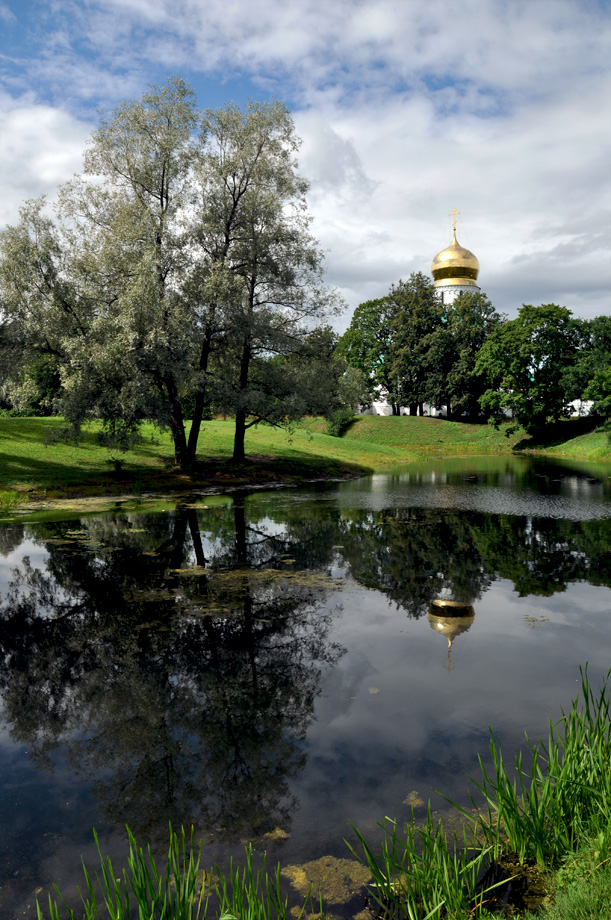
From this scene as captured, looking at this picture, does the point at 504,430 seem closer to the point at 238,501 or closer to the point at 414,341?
the point at 414,341

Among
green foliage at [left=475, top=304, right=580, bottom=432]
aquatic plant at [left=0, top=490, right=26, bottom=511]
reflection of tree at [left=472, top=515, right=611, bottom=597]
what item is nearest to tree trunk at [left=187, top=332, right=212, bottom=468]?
aquatic plant at [left=0, top=490, right=26, bottom=511]

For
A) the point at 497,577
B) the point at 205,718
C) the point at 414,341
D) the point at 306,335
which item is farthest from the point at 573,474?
the point at 414,341

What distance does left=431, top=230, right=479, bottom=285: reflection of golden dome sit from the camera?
267 ft

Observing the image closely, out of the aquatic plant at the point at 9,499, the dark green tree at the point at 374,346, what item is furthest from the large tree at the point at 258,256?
the dark green tree at the point at 374,346

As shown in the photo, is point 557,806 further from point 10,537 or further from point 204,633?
point 10,537

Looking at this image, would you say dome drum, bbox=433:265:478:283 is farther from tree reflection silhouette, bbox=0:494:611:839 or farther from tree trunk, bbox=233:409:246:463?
tree reflection silhouette, bbox=0:494:611:839

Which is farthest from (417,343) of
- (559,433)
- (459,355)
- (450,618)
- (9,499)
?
(450,618)

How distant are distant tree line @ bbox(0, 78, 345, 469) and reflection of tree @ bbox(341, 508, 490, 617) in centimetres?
1154

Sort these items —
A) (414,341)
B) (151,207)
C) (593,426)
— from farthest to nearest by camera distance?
(414,341), (593,426), (151,207)

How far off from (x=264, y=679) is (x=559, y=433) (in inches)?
2343

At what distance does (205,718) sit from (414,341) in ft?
228

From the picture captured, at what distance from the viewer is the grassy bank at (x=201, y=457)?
1026 inches

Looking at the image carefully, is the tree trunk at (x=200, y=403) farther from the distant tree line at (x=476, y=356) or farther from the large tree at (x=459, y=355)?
the large tree at (x=459, y=355)

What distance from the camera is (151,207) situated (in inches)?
1093
